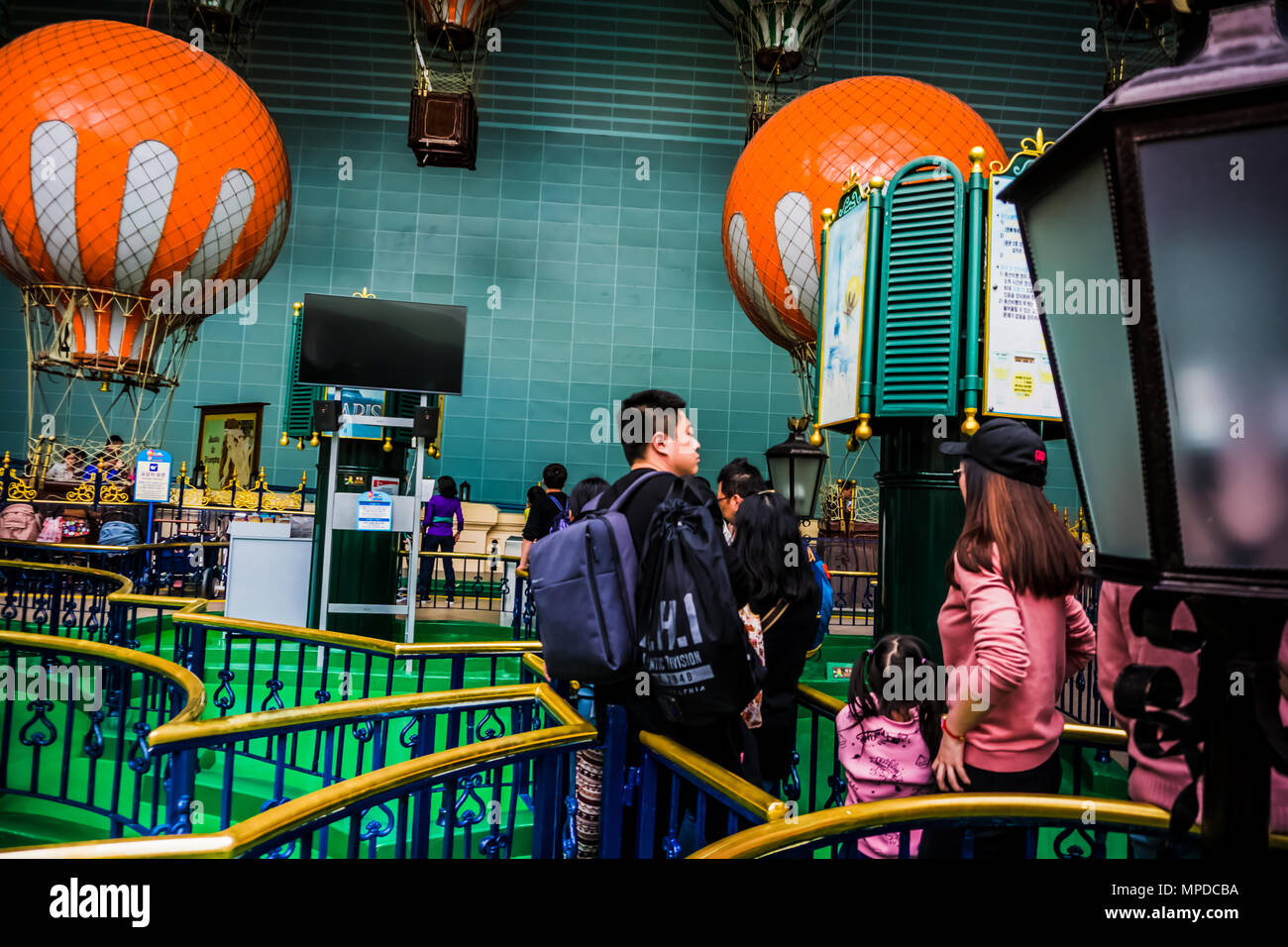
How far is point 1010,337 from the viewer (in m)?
3.57

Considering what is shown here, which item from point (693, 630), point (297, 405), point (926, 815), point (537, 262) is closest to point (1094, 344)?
point (926, 815)

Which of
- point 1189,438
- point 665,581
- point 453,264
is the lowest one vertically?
point 665,581

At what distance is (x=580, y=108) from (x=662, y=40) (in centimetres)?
201

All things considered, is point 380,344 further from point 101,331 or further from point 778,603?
point 778,603

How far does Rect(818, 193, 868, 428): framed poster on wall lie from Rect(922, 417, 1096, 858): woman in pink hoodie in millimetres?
1614

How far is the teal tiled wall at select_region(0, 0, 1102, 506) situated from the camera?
1608 centimetres

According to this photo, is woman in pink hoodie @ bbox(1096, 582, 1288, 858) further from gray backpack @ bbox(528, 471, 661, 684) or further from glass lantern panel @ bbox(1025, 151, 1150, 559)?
gray backpack @ bbox(528, 471, 661, 684)

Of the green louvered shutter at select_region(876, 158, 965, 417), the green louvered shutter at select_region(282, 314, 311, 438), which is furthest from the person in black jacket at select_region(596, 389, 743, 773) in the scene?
the green louvered shutter at select_region(282, 314, 311, 438)

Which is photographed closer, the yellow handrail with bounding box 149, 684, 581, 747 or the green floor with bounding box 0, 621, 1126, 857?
the yellow handrail with bounding box 149, 684, 581, 747

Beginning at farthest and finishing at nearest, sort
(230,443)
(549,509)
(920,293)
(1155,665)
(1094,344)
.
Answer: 1. (230,443)
2. (549,509)
3. (920,293)
4. (1155,665)
5. (1094,344)

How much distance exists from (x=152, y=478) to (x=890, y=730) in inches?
354
